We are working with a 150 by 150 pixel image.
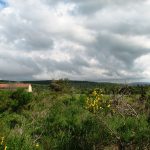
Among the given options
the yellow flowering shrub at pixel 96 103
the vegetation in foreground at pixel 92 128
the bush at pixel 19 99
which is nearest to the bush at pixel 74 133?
the vegetation in foreground at pixel 92 128

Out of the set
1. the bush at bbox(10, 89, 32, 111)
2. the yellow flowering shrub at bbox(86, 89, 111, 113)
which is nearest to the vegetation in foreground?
the yellow flowering shrub at bbox(86, 89, 111, 113)

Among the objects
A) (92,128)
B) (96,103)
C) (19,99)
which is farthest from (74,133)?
(19,99)

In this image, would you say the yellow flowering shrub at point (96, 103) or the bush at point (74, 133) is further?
the yellow flowering shrub at point (96, 103)

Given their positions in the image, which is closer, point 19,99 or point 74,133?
point 74,133

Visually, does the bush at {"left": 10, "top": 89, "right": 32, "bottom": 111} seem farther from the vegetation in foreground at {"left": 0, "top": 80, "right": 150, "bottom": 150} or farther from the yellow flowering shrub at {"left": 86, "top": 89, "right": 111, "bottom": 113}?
the yellow flowering shrub at {"left": 86, "top": 89, "right": 111, "bottom": 113}

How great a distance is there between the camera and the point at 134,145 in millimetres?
9484

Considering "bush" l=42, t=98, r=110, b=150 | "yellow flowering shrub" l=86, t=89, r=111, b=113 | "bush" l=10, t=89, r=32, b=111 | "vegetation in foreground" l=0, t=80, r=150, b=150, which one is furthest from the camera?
"bush" l=10, t=89, r=32, b=111

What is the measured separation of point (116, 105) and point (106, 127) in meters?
2.00

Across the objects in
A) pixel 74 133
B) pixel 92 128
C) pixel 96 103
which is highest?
pixel 96 103

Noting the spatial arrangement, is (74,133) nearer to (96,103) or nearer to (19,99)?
(96,103)

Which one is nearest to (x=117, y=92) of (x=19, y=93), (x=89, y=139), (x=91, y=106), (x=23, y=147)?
(x=91, y=106)

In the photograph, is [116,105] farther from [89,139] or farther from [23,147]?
[23,147]

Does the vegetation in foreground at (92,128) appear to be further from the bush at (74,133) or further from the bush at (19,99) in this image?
the bush at (19,99)

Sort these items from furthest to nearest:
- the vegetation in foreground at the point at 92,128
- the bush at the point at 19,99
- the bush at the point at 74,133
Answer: the bush at the point at 19,99 → the bush at the point at 74,133 → the vegetation in foreground at the point at 92,128
